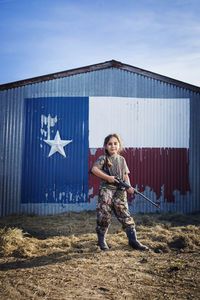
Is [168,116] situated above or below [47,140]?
above

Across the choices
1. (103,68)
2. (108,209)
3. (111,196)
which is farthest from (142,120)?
(108,209)

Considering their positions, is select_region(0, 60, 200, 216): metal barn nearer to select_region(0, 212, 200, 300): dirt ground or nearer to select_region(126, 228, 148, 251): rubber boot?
select_region(0, 212, 200, 300): dirt ground

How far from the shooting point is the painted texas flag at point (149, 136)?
26.4 ft

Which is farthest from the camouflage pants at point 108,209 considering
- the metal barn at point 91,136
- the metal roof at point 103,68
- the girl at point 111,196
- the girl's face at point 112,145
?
the metal roof at point 103,68

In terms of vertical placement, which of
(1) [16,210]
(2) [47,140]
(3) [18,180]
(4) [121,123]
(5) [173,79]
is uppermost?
(5) [173,79]

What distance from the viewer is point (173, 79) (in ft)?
27.2

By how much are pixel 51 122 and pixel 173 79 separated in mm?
4688

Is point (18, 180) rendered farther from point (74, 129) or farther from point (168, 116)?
point (168, 116)

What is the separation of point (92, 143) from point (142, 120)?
201cm

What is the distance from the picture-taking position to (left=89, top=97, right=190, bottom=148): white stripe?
813 cm

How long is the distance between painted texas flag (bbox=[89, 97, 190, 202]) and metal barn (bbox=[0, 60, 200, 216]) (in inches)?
1.4

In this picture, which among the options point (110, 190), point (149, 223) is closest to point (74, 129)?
point (149, 223)

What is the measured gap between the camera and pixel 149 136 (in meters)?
8.22

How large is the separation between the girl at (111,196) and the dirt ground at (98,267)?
0.30 meters
